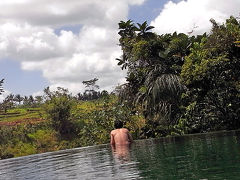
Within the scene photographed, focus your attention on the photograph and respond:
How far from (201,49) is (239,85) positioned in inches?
143

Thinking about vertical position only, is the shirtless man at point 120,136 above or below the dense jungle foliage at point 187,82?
below

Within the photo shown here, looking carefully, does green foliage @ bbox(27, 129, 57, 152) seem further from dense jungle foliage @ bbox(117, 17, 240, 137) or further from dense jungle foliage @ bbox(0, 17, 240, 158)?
dense jungle foliage @ bbox(117, 17, 240, 137)

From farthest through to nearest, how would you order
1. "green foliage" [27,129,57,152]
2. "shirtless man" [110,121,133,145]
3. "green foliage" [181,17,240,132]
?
"green foliage" [27,129,57,152] < "green foliage" [181,17,240,132] < "shirtless man" [110,121,133,145]

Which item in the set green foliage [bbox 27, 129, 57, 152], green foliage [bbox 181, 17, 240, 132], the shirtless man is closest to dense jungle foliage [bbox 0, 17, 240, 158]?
green foliage [bbox 181, 17, 240, 132]

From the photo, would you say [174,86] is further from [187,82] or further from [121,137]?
[121,137]

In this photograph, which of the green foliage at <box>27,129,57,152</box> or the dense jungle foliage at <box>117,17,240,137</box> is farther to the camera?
the green foliage at <box>27,129,57,152</box>

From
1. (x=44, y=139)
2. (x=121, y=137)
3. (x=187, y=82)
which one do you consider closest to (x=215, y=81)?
(x=187, y=82)

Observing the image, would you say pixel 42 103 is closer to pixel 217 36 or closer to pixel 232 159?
pixel 217 36

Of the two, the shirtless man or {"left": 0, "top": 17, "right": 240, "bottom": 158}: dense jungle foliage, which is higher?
{"left": 0, "top": 17, "right": 240, "bottom": 158}: dense jungle foliage

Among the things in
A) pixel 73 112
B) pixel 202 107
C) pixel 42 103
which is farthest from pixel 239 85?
pixel 42 103

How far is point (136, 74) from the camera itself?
28.2 metres

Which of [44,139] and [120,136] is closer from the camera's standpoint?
[120,136]

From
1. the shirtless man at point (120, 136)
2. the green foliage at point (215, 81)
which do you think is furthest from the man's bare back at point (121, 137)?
the green foliage at point (215, 81)

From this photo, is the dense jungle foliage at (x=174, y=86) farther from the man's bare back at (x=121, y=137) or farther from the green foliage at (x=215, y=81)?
the man's bare back at (x=121, y=137)
